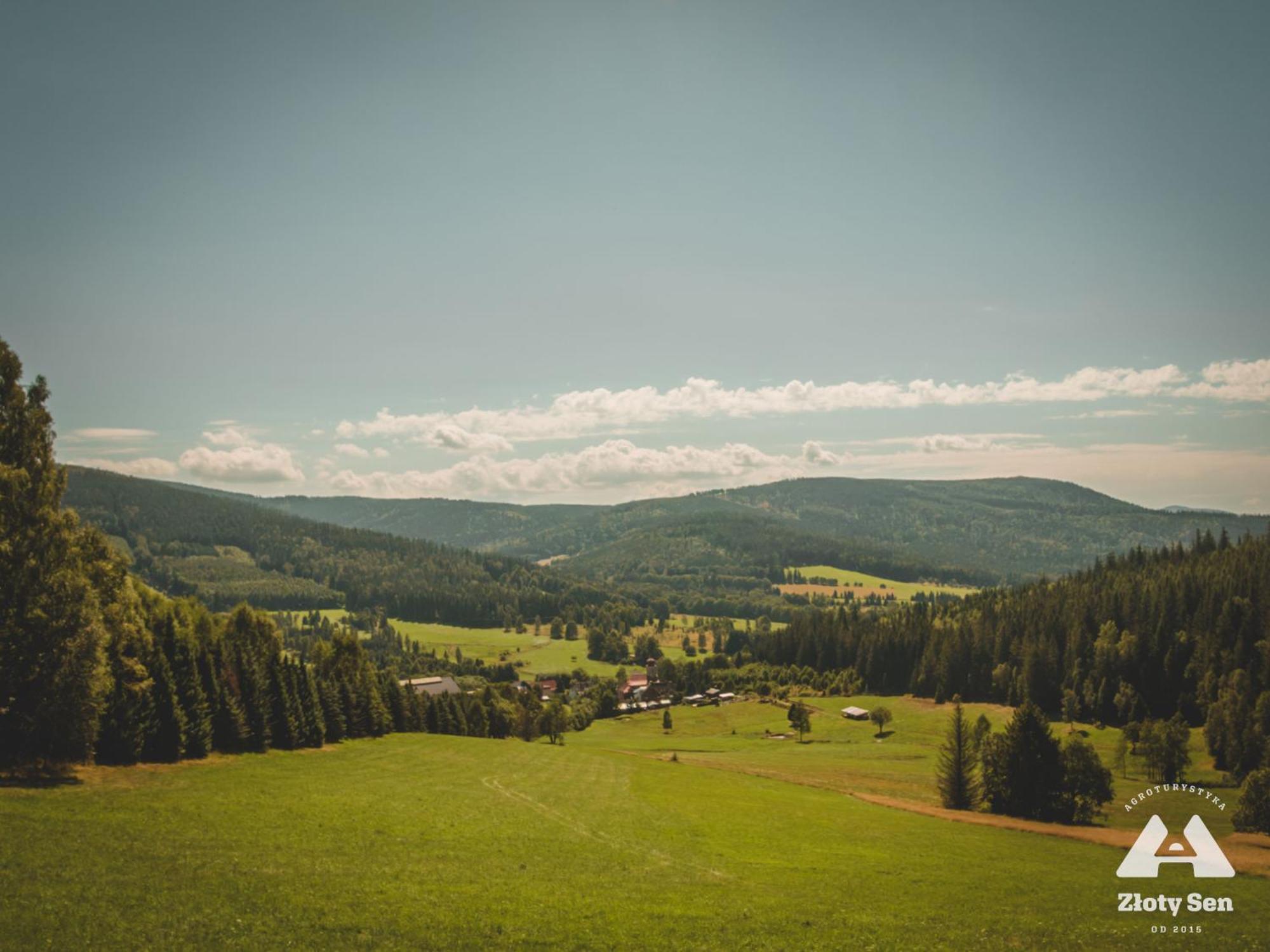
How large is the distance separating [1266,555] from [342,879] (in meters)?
132

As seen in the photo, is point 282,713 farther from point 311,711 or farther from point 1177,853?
point 1177,853

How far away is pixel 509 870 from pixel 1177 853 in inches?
1570

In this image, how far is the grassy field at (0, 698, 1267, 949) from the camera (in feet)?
64.7

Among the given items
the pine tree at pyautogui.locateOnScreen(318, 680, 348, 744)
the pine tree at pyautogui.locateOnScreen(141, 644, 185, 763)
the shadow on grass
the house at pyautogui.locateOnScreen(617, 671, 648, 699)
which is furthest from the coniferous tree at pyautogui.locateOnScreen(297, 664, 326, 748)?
the house at pyautogui.locateOnScreen(617, 671, 648, 699)

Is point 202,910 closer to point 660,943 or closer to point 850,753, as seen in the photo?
point 660,943

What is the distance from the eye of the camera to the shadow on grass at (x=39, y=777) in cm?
2948

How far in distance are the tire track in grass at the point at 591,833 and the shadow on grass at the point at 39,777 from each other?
835 inches

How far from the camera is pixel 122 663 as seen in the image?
38.4 m

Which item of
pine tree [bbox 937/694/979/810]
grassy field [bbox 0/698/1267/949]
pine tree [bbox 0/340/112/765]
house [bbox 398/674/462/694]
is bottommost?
house [bbox 398/674/462/694]

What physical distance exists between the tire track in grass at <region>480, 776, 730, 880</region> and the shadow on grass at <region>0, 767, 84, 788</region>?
21216mm

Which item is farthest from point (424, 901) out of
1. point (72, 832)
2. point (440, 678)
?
point (440, 678)

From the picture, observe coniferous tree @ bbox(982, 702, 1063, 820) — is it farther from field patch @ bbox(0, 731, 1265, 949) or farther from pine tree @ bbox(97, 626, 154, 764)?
pine tree @ bbox(97, 626, 154, 764)

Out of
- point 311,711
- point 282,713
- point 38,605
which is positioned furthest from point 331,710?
point 38,605

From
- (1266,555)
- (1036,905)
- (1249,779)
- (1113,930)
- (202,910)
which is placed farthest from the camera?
(1266,555)
